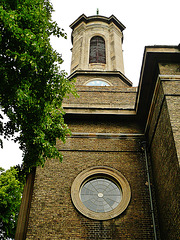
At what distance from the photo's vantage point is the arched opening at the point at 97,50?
1891 cm

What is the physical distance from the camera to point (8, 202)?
16.9 meters

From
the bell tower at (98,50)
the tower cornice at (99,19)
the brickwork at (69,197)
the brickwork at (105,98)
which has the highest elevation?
the tower cornice at (99,19)

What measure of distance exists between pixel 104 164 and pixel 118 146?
43.7 inches

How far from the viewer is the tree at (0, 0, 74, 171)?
6848mm

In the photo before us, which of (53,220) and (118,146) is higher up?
(118,146)

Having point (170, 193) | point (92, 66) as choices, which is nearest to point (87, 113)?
point (170, 193)

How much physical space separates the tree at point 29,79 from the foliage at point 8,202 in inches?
337

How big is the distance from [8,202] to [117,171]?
927 cm

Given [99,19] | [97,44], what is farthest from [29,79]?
[99,19]

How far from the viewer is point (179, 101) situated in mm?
8820

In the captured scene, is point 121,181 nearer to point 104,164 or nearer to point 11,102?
point 104,164

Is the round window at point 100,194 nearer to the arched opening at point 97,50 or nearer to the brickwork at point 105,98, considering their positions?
the brickwork at point 105,98

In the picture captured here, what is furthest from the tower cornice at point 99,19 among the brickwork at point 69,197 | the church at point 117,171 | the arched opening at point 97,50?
the brickwork at point 69,197

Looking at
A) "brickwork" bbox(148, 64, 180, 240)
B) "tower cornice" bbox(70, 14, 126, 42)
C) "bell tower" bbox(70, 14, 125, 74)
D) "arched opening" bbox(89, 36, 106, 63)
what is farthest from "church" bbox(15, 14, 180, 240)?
"tower cornice" bbox(70, 14, 126, 42)
